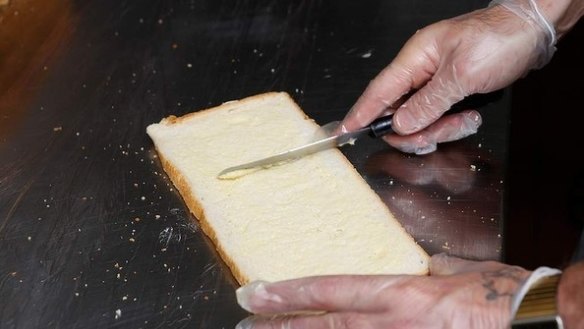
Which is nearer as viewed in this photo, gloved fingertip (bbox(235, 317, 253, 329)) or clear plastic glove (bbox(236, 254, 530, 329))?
clear plastic glove (bbox(236, 254, 530, 329))

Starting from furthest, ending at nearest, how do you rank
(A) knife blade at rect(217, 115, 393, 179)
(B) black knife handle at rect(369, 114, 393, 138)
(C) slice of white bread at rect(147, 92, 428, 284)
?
(B) black knife handle at rect(369, 114, 393, 138)
(A) knife blade at rect(217, 115, 393, 179)
(C) slice of white bread at rect(147, 92, 428, 284)

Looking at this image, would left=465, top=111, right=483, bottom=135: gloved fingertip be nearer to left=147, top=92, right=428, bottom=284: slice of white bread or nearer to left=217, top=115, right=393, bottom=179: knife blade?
left=217, top=115, right=393, bottom=179: knife blade

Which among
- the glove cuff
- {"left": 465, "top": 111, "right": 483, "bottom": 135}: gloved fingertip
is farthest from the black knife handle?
the glove cuff

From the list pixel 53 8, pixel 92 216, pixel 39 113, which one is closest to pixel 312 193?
pixel 92 216

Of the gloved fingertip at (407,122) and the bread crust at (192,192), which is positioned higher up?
the gloved fingertip at (407,122)

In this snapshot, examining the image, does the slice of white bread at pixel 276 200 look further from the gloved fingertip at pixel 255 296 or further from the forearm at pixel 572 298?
the forearm at pixel 572 298

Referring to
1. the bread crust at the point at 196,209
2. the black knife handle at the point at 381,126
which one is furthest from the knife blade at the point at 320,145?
the bread crust at the point at 196,209

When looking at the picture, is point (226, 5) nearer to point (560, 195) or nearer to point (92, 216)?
point (92, 216)

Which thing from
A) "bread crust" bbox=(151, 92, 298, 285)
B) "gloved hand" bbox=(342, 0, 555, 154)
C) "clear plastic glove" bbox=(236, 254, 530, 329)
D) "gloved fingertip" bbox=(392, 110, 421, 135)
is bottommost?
"bread crust" bbox=(151, 92, 298, 285)
